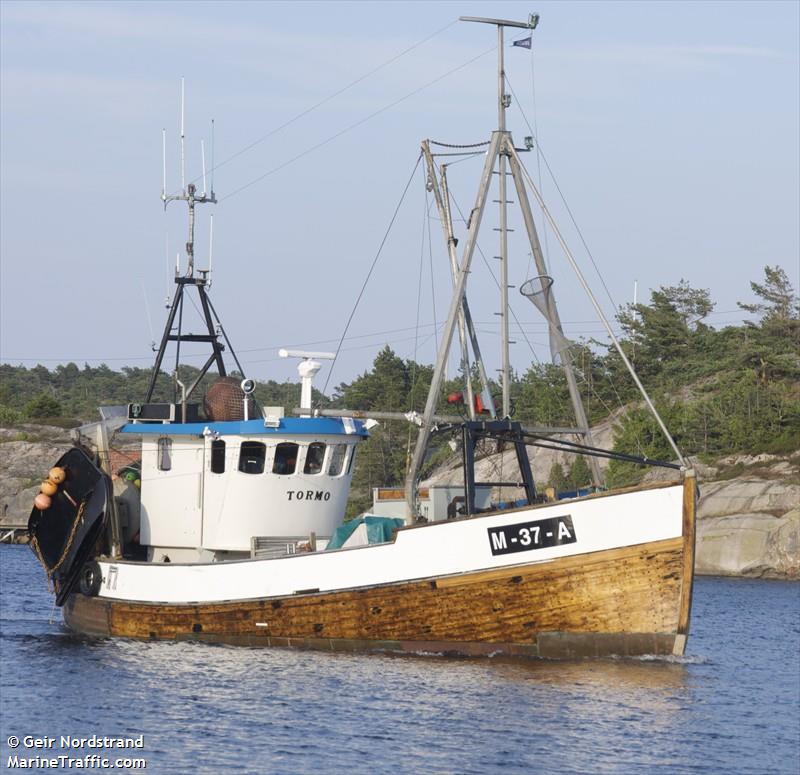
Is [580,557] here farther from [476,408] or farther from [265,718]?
[265,718]

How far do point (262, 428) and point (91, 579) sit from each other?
577 centimetres

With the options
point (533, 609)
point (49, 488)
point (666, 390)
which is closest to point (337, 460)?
point (49, 488)

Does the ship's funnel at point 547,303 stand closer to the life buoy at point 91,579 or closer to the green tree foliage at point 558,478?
the life buoy at point 91,579

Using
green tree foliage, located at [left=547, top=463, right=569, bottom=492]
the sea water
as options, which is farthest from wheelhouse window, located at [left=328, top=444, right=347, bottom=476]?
green tree foliage, located at [left=547, top=463, right=569, bottom=492]

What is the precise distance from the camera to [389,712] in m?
21.9

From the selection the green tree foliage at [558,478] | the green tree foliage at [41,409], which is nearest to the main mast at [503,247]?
the green tree foliage at [558,478]

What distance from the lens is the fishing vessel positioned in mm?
25266

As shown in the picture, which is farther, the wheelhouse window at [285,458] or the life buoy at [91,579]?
the life buoy at [91,579]

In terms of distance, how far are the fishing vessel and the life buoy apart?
47 mm

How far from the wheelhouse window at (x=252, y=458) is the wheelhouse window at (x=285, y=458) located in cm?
29

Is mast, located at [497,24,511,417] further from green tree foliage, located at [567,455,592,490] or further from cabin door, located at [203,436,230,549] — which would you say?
green tree foliage, located at [567,455,592,490]

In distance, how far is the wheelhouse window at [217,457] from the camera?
30109 mm

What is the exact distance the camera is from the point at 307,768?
62.0 feet

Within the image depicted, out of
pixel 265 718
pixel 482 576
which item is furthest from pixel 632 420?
pixel 265 718
